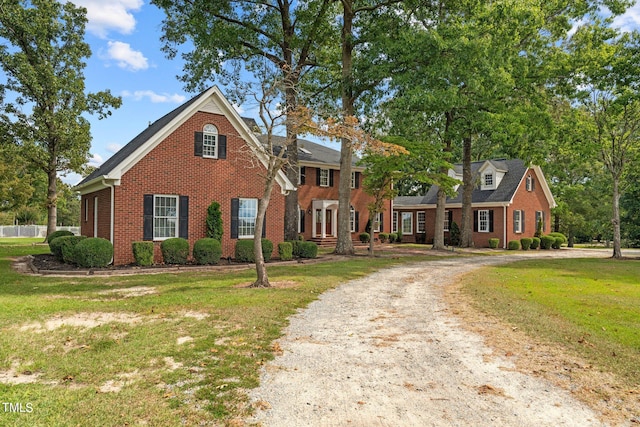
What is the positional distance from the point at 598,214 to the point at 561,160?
769 cm

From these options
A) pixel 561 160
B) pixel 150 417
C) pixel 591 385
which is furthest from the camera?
pixel 561 160

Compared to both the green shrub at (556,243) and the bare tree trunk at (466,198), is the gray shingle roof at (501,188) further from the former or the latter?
the green shrub at (556,243)

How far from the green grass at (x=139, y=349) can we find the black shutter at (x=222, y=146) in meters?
7.83

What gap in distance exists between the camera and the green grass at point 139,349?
393 cm

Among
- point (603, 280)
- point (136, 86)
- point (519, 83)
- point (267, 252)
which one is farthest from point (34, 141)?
point (603, 280)

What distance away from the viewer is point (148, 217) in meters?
15.8

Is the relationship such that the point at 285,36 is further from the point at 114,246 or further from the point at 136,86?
the point at 114,246

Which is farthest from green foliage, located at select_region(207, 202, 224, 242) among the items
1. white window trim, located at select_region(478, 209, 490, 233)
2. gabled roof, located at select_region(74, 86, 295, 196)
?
white window trim, located at select_region(478, 209, 490, 233)

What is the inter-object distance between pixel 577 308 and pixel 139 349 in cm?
819

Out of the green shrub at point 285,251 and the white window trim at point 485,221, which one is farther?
the white window trim at point 485,221

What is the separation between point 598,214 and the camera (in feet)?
135

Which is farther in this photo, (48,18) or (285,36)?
(48,18)

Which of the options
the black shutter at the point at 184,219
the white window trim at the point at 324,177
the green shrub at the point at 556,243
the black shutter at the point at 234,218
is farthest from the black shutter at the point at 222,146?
the green shrub at the point at 556,243

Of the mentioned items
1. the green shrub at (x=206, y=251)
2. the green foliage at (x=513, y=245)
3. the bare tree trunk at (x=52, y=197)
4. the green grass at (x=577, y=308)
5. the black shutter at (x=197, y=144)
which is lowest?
the green grass at (x=577, y=308)
